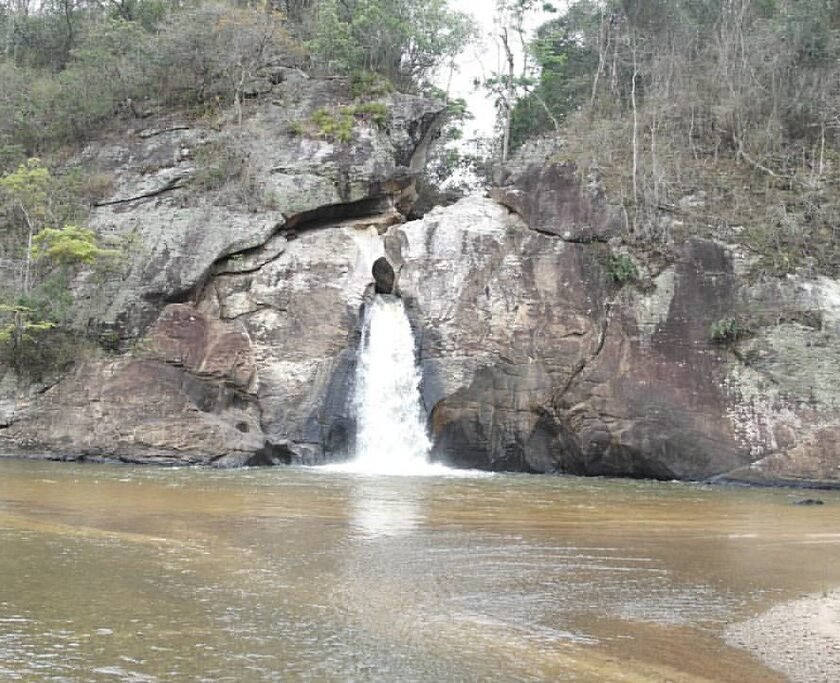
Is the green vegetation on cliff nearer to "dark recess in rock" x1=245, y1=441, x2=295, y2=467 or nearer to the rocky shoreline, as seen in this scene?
"dark recess in rock" x1=245, y1=441, x2=295, y2=467

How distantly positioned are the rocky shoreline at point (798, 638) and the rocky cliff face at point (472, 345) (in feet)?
40.3

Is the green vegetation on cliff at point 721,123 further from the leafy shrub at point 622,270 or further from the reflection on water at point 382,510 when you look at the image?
the reflection on water at point 382,510

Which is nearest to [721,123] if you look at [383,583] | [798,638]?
[383,583]

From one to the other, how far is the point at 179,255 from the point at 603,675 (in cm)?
1982

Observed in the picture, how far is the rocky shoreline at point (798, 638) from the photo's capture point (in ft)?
18.7

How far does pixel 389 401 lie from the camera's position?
21734 mm

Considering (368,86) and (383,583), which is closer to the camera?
(383,583)

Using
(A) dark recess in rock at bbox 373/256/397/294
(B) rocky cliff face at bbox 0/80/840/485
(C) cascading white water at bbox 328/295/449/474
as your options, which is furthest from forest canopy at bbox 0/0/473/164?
(C) cascading white water at bbox 328/295/449/474

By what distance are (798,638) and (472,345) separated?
15522 millimetres

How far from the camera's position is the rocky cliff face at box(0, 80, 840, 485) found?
1969 cm

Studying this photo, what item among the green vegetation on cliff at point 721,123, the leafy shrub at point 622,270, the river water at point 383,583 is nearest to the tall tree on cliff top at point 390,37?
the green vegetation on cliff at point 721,123

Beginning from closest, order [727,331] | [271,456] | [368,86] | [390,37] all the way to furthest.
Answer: [727,331] < [271,456] < [368,86] < [390,37]

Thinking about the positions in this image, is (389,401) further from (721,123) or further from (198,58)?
(198,58)

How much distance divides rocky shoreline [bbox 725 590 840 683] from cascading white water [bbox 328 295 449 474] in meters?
13.5
